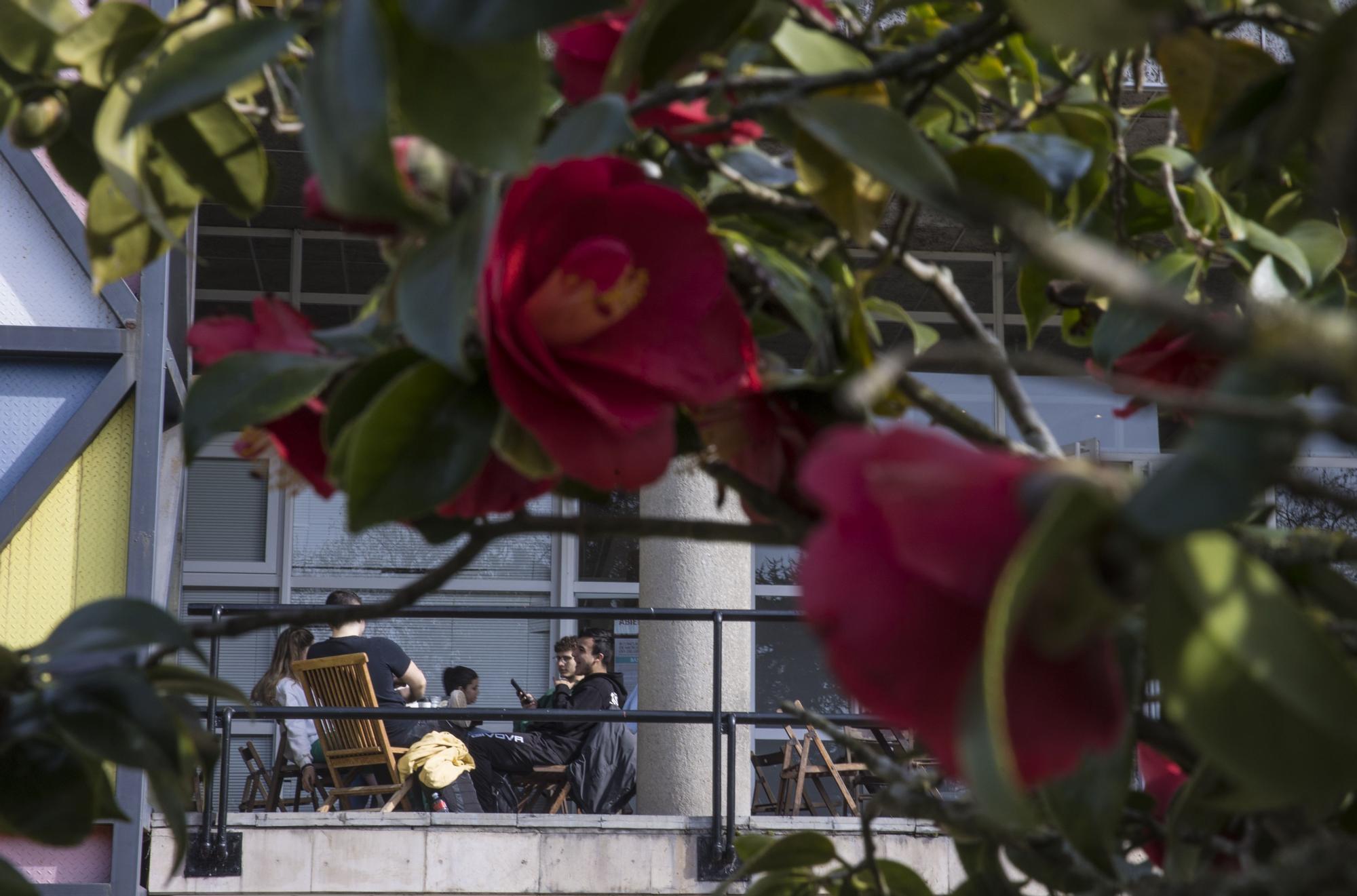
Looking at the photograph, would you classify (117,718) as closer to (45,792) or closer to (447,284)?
(45,792)

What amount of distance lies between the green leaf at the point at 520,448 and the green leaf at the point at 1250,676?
0.21 m

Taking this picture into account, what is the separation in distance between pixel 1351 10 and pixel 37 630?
353 cm

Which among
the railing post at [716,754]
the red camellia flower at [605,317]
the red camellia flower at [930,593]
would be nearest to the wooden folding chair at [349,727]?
the railing post at [716,754]

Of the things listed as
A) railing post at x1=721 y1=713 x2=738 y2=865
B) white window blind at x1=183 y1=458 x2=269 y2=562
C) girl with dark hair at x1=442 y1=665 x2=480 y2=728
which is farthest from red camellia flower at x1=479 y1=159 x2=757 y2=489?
white window blind at x1=183 y1=458 x2=269 y2=562

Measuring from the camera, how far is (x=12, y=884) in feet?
1.69

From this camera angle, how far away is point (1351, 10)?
29cm

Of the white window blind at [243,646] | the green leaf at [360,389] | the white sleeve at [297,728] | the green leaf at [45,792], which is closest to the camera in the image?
the green leaf at [360,389]

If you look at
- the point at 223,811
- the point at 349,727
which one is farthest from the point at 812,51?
the point at 349,727

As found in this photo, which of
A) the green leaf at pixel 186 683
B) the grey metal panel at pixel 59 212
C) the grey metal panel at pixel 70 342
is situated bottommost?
the green leaf at pixel 186 683

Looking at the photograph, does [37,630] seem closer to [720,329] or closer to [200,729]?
[200,729]

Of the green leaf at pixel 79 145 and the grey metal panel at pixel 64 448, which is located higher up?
the grey metal panel at pixel 64 448

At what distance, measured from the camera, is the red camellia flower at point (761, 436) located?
1.55ft

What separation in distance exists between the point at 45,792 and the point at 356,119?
1.17 ft

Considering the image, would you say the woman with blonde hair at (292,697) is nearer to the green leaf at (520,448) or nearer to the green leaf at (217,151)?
the green leaf at (217,151)
